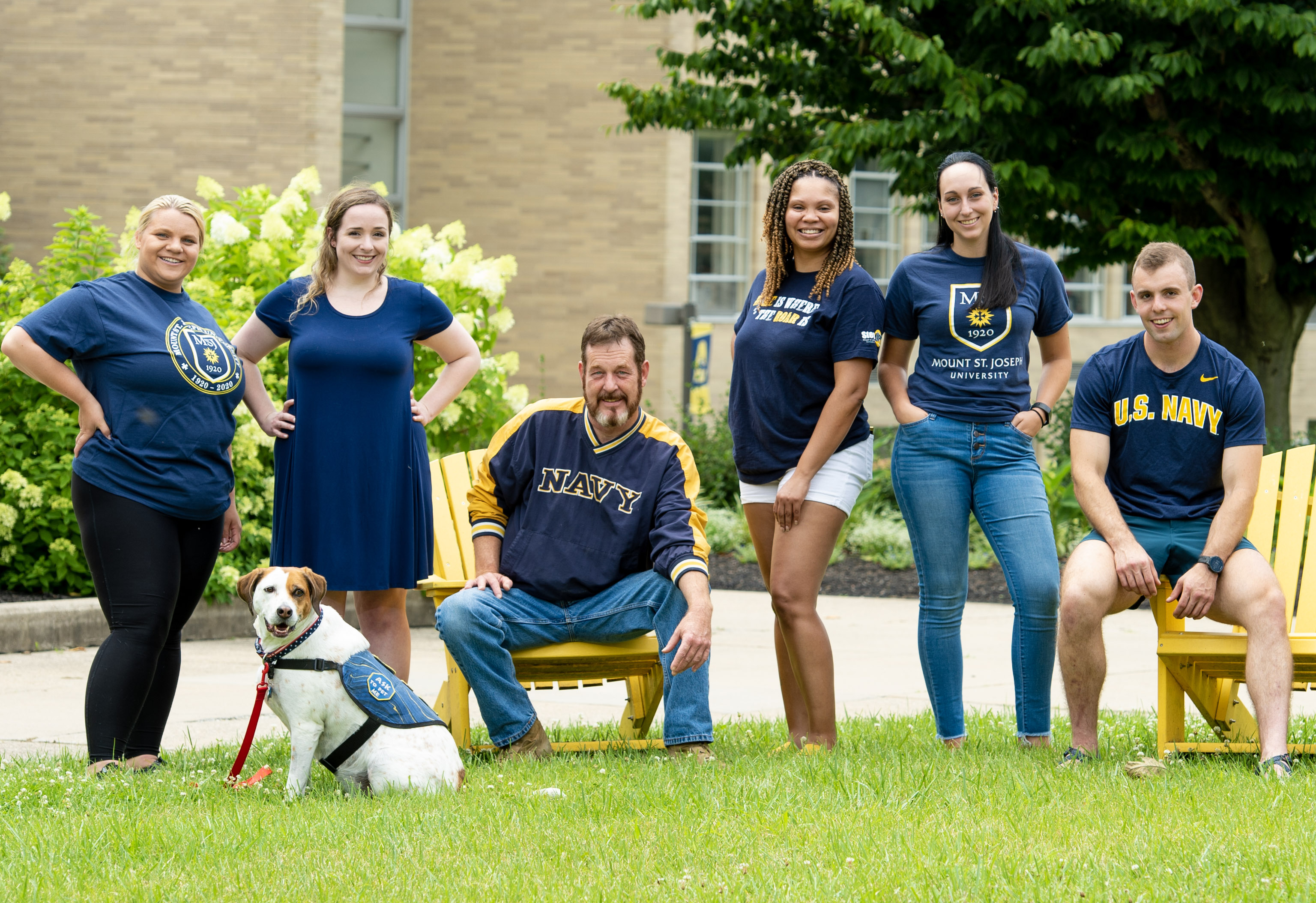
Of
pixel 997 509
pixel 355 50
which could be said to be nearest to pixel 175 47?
pixel 355 50

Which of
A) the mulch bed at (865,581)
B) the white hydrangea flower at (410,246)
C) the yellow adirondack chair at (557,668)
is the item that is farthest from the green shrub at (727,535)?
the yellow adirondack chair at (557,668)

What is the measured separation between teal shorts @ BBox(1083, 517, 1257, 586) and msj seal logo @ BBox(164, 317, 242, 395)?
9.92 feet

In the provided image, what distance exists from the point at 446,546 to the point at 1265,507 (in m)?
3.21

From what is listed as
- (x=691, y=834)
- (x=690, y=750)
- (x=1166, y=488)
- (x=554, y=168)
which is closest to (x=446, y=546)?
(x=690, y=750)

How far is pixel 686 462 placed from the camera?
5.44m

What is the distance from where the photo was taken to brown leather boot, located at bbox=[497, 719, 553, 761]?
5238 millimetres

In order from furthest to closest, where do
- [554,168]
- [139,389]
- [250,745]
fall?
[554,168] → [139,389] → [250,745]

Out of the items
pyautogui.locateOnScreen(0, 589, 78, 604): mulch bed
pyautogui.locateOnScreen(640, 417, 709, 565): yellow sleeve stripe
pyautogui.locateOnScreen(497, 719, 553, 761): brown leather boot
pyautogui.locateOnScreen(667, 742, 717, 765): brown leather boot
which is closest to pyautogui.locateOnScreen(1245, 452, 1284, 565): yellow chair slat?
pyautogui.locateOnScreen(640, 417, 709, 565): yellow sleeve stripe

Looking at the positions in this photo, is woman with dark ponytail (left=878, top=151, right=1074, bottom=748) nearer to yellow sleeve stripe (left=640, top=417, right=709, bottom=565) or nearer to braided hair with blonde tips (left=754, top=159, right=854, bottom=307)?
braided hair with blonde tips (left=754, top=159, right=854, bottom=307)

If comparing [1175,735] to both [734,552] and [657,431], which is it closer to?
[657,431]

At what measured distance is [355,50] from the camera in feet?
68.7

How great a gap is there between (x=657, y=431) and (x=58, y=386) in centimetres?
204

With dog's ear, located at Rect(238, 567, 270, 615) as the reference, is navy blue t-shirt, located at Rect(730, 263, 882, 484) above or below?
above

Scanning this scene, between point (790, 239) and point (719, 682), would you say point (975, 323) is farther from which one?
point (719, 682)
